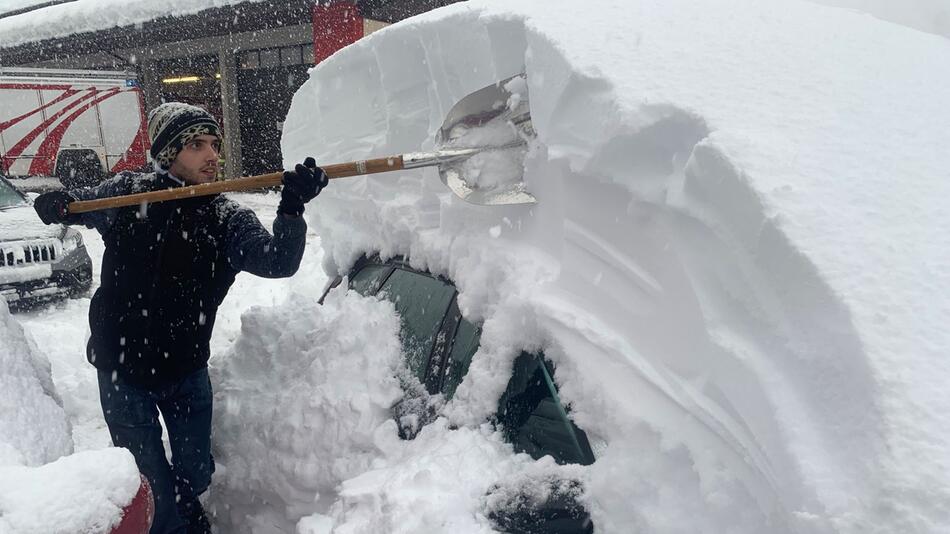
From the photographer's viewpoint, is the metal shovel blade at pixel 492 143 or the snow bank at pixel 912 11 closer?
the metal shovel blade at pixel 492 143

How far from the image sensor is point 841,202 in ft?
4.23

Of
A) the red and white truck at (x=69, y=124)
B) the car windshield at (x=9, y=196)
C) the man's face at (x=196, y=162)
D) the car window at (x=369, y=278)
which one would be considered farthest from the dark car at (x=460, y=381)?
the red and white truck at (x=69, y=124)

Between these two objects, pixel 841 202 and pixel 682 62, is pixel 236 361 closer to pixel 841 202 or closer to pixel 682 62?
pixel 682 62

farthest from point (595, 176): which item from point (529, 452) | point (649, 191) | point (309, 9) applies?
point (309, 9)

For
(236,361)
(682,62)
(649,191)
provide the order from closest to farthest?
1. (649,191)
2. (682,62)
3. (236,361)

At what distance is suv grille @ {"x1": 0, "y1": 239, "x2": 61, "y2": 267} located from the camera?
584cm

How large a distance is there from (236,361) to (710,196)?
2.03 metres

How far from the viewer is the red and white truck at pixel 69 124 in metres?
13.6

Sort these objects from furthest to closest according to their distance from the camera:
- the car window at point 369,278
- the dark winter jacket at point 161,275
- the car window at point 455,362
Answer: the car window at point 369,278 < the dark winter jacket at point 161,275 < the car window at point 455,362

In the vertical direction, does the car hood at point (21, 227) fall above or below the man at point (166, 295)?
below

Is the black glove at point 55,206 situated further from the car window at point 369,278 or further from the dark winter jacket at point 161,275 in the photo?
the car window at point 369,278

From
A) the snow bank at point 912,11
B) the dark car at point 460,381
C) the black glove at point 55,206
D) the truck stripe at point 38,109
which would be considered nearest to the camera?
the dark car at point 460,381

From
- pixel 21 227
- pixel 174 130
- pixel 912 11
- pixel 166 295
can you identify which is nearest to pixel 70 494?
pixel 166 295

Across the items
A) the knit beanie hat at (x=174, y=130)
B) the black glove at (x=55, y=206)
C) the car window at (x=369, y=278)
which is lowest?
the car window at (x=369, y=278)
